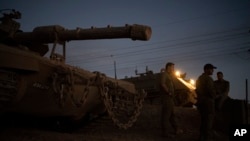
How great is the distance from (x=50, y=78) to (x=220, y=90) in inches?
164

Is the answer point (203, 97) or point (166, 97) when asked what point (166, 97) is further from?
point (203, 97)

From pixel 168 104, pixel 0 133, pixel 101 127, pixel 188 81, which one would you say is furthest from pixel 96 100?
pixel 188 81

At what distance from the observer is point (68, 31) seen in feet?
23.6

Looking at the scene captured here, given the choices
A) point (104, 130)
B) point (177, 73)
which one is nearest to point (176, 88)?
point (177, 73)

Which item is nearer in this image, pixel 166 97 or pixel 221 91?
pixel 166 97

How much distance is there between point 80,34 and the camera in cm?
699

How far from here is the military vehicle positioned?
1698 centimetres

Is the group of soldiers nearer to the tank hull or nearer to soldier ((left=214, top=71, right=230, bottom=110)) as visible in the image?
soldier ((left=214, top=71, right=230, bottom=110))

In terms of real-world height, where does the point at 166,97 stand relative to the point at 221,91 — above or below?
below

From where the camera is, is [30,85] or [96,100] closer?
[30,85]

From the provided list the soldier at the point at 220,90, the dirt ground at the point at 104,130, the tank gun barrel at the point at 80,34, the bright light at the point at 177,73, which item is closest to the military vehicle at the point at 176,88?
the bright light at the point at 177,73

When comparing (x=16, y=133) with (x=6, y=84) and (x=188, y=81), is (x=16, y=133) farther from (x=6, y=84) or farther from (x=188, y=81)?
(x=188, y=81)

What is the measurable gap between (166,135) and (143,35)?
237cm

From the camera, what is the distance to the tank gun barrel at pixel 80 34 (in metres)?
6.43
